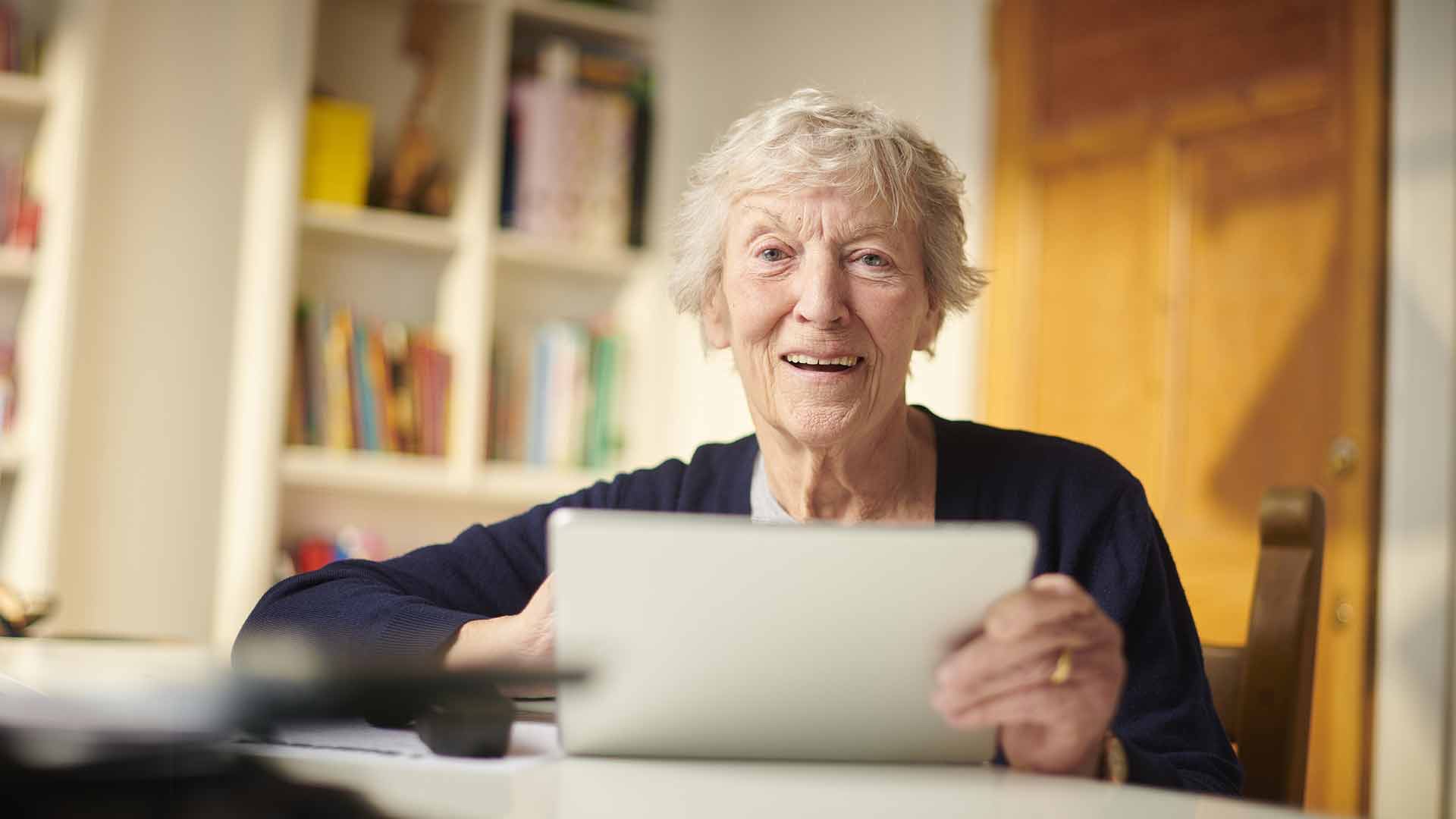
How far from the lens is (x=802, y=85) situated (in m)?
3.44

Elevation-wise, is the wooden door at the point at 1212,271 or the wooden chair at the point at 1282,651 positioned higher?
the wooden door at the point at 1212,271

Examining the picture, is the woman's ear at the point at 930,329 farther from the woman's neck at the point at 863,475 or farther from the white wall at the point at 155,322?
the white wall at the point at 155,322

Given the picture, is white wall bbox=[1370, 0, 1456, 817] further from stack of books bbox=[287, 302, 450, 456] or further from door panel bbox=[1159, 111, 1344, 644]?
stack of books bbox=[287, 302, 450, 456]

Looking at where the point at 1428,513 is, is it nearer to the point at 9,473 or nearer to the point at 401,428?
the point at 401,428

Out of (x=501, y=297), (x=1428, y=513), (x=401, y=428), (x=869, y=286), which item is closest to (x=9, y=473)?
(x=401, y=428)

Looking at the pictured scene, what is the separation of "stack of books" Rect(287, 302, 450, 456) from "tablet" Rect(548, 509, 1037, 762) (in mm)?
2367

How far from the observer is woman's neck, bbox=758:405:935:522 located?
4.58 ft

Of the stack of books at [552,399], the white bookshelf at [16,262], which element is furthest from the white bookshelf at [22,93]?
the stack of books at [552,399]

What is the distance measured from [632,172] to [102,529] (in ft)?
4.96

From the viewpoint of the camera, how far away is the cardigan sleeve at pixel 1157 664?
1.01 meters

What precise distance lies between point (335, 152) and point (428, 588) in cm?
196

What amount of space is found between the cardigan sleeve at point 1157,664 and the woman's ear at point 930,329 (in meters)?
0.30

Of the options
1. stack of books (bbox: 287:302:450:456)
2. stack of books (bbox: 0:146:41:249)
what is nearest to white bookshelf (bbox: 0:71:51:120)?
stack of books (bbox: 0:146:41:249)

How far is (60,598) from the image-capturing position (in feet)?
9.32
